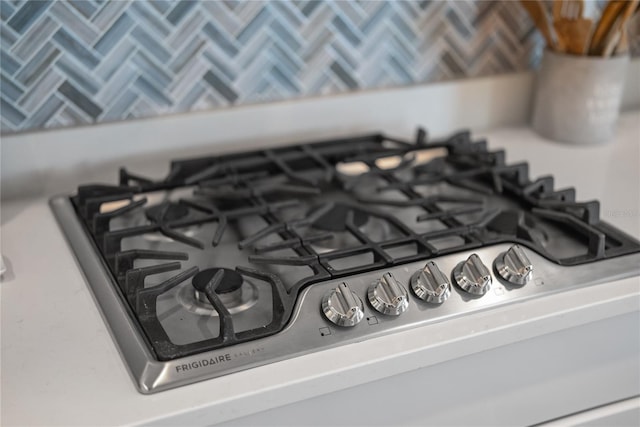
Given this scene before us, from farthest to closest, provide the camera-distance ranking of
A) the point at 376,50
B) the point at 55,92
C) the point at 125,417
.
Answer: the point at 376,50, the point at 55,92, the point at 125,417

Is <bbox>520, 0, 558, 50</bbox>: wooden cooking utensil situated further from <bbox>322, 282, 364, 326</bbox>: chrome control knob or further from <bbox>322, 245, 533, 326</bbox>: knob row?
<bbox>322, 282, 364, 326</bbox>: chrome control knob

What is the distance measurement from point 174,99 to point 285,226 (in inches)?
15.0

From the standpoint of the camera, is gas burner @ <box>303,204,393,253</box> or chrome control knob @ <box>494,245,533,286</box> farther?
gas burner @ <box>303,204,393,253</box>

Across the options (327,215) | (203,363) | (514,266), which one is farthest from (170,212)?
(514,266)

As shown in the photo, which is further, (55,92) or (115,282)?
(55,92)

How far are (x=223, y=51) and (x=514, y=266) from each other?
2.10 feet

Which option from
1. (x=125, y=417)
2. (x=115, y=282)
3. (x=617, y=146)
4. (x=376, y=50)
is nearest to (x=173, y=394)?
(x=125, y=417)

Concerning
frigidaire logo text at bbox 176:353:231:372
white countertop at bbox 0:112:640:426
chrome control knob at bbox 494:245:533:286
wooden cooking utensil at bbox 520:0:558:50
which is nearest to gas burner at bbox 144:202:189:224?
white countertop at bbox 0:112:640:426

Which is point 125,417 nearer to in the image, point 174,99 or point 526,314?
point 526,314

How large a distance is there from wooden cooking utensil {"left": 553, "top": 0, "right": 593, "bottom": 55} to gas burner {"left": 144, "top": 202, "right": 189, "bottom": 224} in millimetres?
763

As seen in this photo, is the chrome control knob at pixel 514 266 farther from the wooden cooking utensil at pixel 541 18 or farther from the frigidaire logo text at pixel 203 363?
the wooden cooking utensil at pixel 541 18

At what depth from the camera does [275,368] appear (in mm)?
830

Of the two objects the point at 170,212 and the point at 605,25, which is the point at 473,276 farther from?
the point at 605,25

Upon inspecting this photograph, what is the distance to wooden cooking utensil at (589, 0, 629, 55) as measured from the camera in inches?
53.4
